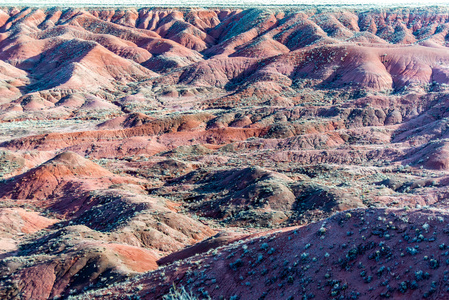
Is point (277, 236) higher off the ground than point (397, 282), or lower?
lower

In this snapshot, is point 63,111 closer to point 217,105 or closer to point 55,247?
point 217,105

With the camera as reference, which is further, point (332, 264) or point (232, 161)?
point (232, 161)

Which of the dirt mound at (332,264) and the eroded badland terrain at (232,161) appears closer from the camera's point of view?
the dirt mound at (332,264)

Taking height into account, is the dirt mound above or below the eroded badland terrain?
above

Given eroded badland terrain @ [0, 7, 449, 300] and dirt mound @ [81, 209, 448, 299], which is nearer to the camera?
dirt mound @ [81, 209, 448, 299]

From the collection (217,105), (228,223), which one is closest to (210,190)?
(228,223)

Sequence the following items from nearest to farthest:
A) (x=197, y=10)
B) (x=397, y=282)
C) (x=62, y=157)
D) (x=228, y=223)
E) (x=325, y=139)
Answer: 1. (x=397, y=282)
2. (x=228, y=223)
3. (x=62, y=157)
4. (x=325, y=139)
5. (x=197, y=10)

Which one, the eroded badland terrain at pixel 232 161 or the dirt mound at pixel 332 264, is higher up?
the dirt mound at pixel 332 264

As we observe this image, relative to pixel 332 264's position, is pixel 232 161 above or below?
below
